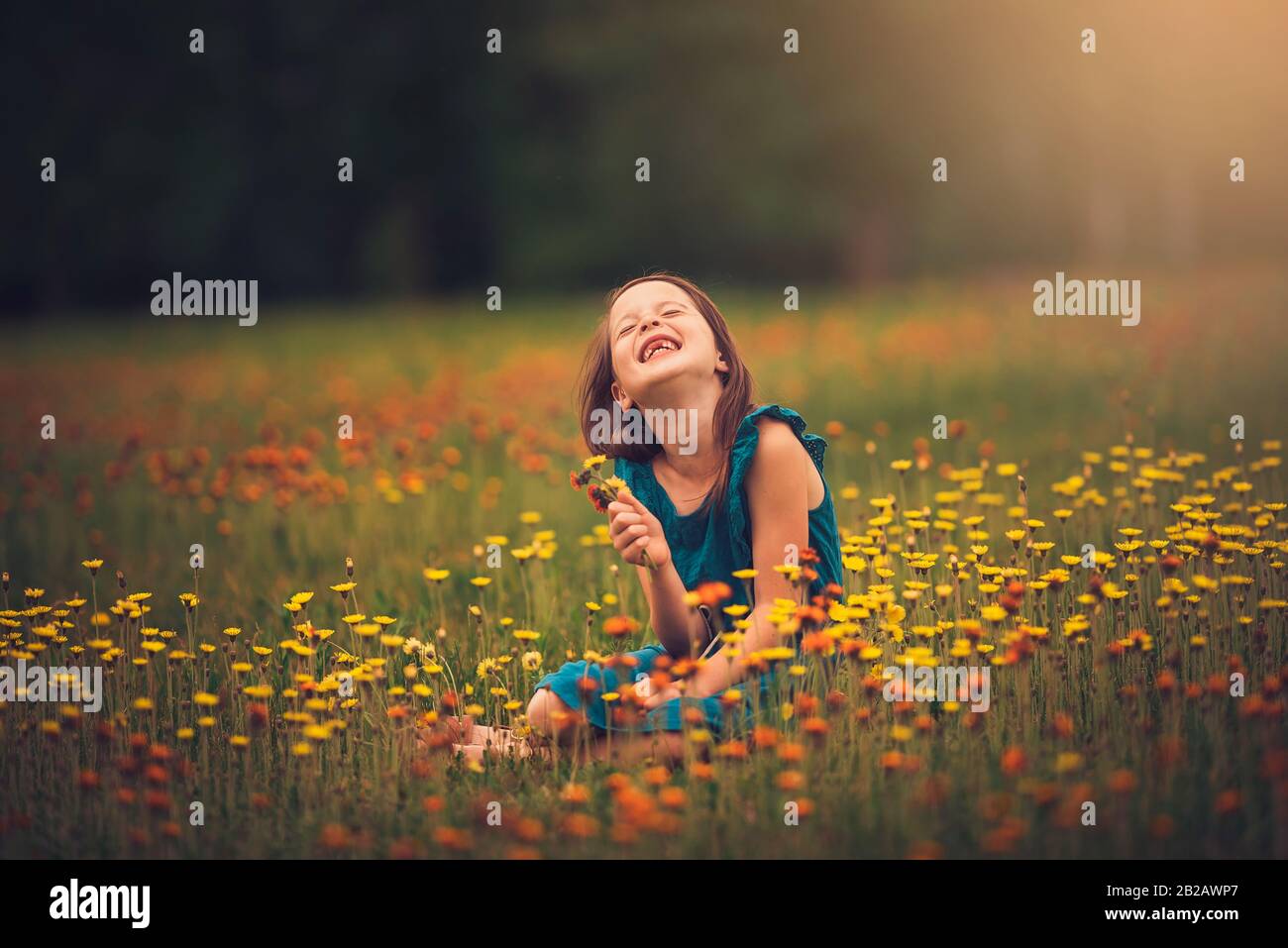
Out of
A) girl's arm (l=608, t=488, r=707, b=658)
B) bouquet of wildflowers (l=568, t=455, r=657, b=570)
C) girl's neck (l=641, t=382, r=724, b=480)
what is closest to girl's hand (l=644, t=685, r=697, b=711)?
girl's arm (l=608, t=488, r=707, b=658)

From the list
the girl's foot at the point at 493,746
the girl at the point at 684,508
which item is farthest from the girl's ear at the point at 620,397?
the girl's foot at the point at 493,746

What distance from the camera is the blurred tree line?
2066 centimetres

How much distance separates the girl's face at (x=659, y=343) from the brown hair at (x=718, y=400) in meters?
0.04

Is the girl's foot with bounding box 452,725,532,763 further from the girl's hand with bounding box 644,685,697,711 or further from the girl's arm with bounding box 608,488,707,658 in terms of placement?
the girl's arm with bounding box 608,488,707,658

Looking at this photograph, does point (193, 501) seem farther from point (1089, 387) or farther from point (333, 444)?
point (1089, 387)

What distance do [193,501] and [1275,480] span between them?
533 centimetres

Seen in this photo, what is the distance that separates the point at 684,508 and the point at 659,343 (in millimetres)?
524

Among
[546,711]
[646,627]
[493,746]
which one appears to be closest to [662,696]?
[546,711]

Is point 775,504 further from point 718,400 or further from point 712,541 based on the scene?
point 718,400

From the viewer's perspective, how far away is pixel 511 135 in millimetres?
21219

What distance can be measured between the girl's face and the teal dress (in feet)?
0.76

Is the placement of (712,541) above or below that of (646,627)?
above

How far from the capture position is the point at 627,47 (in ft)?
67.6

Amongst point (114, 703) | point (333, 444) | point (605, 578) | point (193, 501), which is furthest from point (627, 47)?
point (114, 703)
